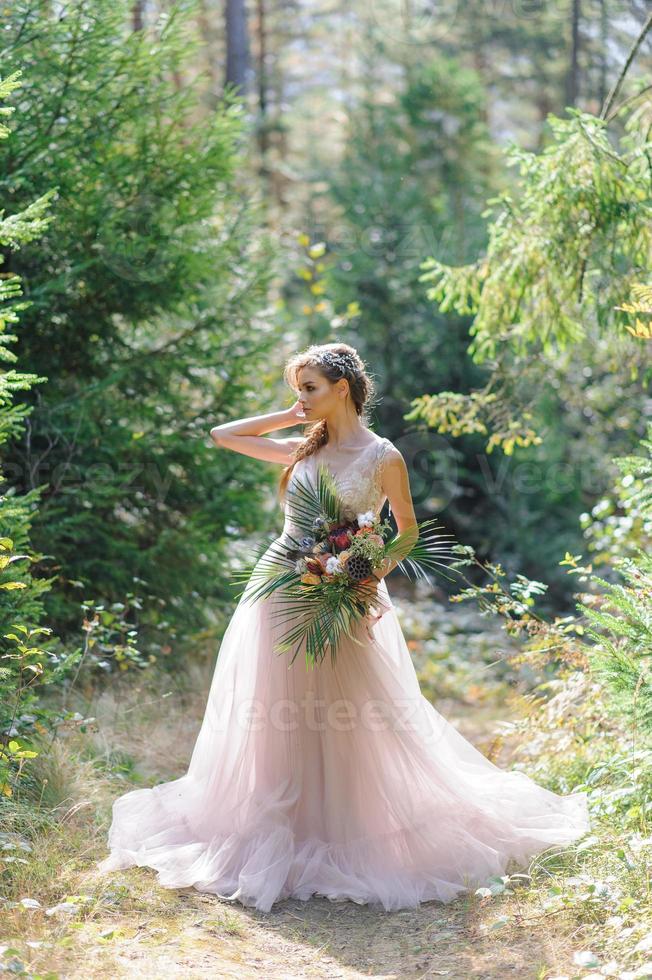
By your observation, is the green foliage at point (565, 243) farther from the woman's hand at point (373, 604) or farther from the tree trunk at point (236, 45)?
the tree trunk at point (236, 45)

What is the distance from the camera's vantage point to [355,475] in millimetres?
3969

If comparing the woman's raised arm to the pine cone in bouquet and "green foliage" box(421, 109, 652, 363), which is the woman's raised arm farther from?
"green foliage" box(421, 109, 652, 363)

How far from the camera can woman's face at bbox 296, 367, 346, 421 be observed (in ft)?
13.1

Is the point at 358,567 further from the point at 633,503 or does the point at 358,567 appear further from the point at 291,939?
the point at 633,503

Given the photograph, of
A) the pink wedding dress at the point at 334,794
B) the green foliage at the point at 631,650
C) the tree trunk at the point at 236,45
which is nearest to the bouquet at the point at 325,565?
the pink wedding dress at the point at 334,794

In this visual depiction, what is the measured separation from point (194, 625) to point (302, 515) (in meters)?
2.72

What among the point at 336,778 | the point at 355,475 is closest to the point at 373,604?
the point at 355,475

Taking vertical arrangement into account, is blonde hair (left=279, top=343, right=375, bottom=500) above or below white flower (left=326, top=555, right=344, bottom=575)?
above

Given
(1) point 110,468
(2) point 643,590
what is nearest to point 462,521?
(1) point 110,468

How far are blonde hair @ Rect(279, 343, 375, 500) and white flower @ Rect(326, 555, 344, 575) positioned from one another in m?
Result: 0.70

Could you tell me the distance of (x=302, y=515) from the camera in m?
3.92

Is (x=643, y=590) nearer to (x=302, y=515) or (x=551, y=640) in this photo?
(x=551, y=640)

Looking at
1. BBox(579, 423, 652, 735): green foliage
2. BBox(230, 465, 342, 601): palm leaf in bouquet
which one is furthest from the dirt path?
BBox(230, 465, 342, 601): palm leaf in bouquet

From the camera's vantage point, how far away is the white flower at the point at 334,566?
3629 mm
